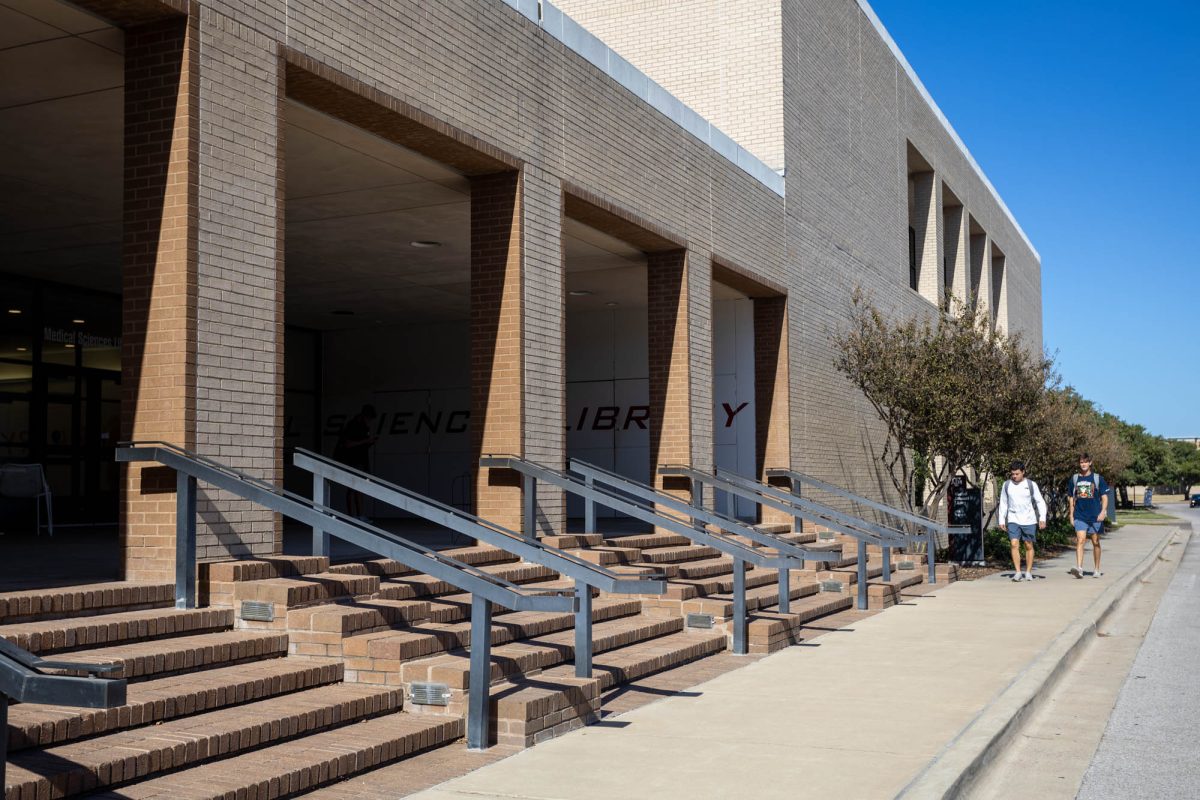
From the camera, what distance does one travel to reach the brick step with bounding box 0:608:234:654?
5.77 metres

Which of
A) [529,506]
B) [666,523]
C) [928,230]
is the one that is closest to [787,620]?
[666,523]

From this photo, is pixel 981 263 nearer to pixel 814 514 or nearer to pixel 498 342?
pixel 814 514

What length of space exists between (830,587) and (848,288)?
9.75 meters

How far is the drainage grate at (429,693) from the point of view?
660 centimetres

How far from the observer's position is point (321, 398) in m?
24.6

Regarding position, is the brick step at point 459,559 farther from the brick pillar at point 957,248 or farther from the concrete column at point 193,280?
the brick pillar at point 957,248

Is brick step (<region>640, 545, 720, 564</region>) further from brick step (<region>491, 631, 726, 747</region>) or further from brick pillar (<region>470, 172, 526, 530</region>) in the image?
brick step (<region>491, 631, 726, 747</region>)

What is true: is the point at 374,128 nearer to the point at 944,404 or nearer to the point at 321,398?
the point at 944,404

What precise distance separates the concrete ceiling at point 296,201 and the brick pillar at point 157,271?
65 cm

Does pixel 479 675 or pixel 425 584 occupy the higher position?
pixel 425 584

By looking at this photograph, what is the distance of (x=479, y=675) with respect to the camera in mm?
6258

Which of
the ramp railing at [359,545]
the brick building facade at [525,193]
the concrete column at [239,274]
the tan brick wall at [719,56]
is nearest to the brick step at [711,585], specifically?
the brick building facade at [525,193]

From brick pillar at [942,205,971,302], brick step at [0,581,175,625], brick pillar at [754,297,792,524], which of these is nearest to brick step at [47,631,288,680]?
brick step at [0,581,175,625]

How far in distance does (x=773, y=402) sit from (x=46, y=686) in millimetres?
16176
